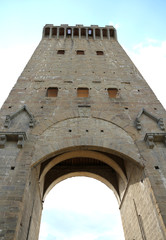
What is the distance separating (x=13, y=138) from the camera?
7160 mm

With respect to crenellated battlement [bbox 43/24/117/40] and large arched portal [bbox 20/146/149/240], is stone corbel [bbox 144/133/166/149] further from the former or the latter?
crenellated battlement [bbox 43/24/117/40]

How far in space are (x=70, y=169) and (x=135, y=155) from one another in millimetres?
5012

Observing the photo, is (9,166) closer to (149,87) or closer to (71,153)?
(71,153)

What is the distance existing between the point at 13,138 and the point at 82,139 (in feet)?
8.67

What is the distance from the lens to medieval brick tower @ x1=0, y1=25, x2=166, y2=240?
6.07 m

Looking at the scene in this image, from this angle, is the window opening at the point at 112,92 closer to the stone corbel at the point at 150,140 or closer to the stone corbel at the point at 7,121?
the stone corbel at the point at 150,140

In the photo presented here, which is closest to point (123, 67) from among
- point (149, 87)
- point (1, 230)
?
point (149, 87)

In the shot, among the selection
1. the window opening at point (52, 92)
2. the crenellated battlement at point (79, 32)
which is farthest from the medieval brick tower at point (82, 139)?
the crenellated battlement at point (79, 32)

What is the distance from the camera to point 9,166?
634cm

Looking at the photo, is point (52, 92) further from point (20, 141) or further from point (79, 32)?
point (79, 32)

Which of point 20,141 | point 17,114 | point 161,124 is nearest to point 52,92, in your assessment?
point 17,114

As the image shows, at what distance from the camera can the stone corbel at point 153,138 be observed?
7.08 meters

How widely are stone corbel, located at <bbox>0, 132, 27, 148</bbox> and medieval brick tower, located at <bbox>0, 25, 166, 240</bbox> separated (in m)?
0.01

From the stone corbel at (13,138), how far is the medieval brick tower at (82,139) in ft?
0.04
